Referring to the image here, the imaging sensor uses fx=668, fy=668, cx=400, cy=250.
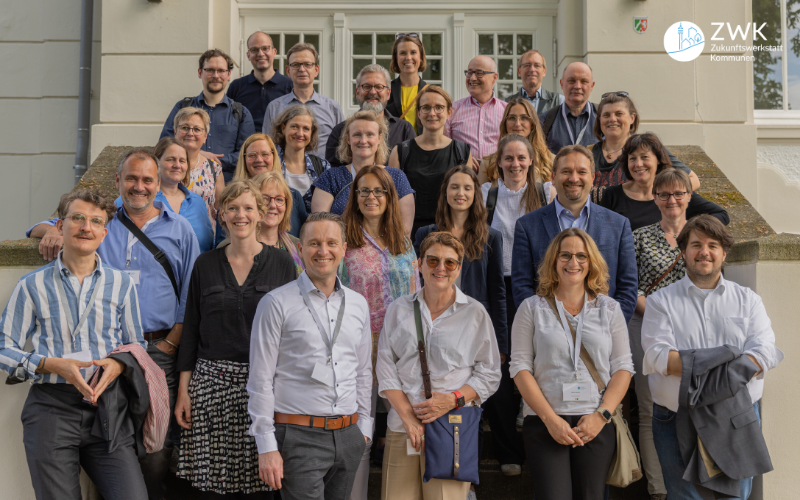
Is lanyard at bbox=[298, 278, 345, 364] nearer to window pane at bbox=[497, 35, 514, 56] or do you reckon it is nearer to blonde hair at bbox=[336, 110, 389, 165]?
blonde hair at bbox=[336, 110, 389, 165]

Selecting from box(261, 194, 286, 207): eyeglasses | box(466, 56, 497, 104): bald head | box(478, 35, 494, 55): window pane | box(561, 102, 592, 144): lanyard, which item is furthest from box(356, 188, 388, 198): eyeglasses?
box(478, 35, 494, 55): window pane

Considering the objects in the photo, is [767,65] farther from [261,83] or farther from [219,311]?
[219,311]

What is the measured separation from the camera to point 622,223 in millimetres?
4070

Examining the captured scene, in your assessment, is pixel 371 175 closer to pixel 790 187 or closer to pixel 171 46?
pixel 171 46

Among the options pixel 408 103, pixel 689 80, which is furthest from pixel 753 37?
pixel 408 103

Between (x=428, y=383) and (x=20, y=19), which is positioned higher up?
(x=20, y=19)

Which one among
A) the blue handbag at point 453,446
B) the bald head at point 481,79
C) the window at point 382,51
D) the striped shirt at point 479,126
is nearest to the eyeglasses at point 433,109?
the striped shirt at point 479,126

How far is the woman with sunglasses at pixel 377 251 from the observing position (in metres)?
3.94

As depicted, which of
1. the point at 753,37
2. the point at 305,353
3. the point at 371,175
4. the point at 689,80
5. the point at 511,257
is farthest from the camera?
the point at 753,37

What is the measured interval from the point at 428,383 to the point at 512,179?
1.88 m

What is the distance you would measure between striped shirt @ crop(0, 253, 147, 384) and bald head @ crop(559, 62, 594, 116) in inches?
166

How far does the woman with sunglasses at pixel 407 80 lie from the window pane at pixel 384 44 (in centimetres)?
244

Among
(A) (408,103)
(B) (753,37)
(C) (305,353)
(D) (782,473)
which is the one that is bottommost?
(D) (782,473)

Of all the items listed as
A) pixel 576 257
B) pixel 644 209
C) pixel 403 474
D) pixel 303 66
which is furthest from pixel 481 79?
pixel 403 474
